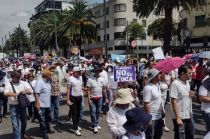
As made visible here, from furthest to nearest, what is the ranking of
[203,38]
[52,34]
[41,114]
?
1. [52,34]
2. [203,38]
3. [41,114]

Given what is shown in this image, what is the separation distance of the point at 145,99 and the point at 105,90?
4.56 metres

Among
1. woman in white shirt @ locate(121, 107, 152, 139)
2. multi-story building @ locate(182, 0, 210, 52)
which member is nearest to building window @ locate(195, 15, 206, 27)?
multi-story building @ locate(182, 0, 210, 52)

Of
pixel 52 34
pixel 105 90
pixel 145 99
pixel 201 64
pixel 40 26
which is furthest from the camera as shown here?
pixel 40 26

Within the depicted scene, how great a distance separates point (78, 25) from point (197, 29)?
15.6 m

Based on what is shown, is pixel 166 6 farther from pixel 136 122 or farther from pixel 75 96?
pixel 136 122

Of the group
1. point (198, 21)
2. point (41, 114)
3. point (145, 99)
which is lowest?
point (41, 114)

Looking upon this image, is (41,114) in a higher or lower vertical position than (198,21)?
lower

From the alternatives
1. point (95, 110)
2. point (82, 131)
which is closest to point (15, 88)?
point (95, 110)

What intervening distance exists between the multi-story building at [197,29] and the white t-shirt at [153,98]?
1623 inches

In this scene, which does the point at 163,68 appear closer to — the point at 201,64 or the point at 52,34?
the point at 201,64

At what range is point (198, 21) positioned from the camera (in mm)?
51188

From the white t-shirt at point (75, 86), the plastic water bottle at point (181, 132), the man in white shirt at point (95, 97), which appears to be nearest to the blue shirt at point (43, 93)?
the white t-shirt at point (75, 86)

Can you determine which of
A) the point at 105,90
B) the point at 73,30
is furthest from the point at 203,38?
the point at 105,90

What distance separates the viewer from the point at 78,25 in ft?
185
